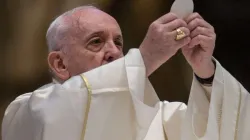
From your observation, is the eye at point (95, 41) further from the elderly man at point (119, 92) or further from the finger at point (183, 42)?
the finger at point (183, 42)

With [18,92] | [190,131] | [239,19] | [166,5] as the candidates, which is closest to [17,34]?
[18,92]

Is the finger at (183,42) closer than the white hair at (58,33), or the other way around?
the finger at (183,42)

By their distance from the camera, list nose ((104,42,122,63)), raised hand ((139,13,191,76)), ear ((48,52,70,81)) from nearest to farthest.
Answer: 1. raised hand ((139,13,191,76))
2. nose ((104,42,122,63))
3. ear ((48,52,70,81))

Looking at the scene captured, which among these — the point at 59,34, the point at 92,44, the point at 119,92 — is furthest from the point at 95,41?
the point at 119,92

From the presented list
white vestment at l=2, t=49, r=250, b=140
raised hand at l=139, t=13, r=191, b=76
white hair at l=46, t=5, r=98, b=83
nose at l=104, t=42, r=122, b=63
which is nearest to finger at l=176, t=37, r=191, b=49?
raised hand at l=139, t=13, r=191, b=76

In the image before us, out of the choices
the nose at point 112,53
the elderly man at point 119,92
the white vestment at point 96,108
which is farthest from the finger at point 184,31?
the nose at point 112,53

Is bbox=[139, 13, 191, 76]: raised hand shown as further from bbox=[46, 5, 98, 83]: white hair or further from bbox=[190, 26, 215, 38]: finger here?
bbox=[46, 5, 98, 83]: white hair

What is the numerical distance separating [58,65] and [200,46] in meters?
0.48

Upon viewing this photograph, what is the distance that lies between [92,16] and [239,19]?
4.59 ft

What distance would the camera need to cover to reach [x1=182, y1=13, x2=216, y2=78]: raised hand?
5.14ft

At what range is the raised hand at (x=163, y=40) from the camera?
58.7 inches

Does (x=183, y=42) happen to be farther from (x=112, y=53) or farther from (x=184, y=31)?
(x=112, y=53)

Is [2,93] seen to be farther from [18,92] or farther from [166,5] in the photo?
[166,5]

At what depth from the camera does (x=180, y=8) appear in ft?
5.16
